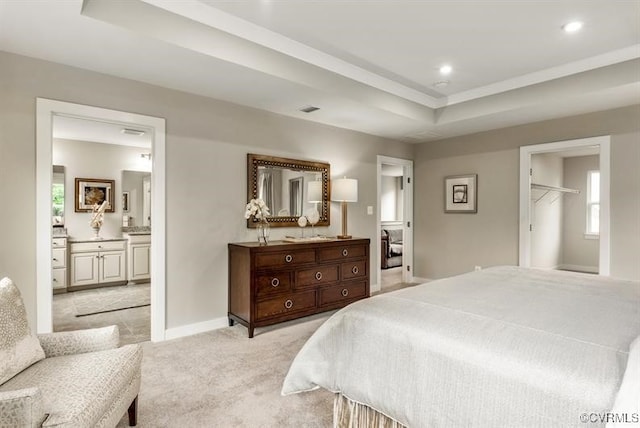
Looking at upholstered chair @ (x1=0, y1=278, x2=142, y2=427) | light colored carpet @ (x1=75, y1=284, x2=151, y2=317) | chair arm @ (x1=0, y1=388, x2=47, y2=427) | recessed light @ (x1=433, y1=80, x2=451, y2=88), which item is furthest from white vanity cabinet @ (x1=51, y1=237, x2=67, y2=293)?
recessed light @ (x1=433, y1=80, x2=451, y2=88)

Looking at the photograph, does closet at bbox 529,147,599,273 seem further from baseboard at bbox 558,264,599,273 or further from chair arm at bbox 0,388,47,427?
chair arm at bbox 0,388,47,427

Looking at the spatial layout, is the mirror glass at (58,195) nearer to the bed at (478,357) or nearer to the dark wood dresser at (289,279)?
the dark wood dresser at (289,279)

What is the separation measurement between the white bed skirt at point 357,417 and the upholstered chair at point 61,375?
102cm

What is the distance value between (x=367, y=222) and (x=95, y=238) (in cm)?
435

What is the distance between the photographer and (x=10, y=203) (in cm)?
261

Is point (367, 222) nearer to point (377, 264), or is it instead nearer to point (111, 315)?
point (377, 264)

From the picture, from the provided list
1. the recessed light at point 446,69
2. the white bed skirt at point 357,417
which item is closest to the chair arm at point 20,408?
the white bed skirt at point 357,417

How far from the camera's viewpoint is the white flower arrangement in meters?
3.68

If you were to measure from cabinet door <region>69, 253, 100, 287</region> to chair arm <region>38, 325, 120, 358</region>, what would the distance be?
13.7 feet

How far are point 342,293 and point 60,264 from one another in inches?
165

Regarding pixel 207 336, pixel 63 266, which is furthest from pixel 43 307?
pixel 63 266

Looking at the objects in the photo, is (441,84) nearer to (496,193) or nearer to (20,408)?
(496,193)

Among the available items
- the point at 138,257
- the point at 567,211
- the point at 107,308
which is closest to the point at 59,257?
the point at 138,257

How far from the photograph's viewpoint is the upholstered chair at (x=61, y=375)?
1212 mm
